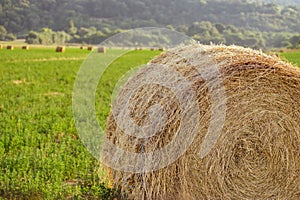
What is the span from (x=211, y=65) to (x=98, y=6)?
108m

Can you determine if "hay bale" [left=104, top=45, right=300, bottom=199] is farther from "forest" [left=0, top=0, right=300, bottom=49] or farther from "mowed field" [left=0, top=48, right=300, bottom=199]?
"forest" [left=0, top=0, right=300, bottom=49]

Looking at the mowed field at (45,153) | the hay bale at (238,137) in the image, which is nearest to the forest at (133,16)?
the mowed field at (45,153)

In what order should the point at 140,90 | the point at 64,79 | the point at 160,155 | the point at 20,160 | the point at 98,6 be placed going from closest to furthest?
the point at 160,155 < the point at 140,90 < the point at 20,160 < the point at 64,79 < the point at 98,6

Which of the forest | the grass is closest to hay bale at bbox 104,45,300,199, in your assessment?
the grass

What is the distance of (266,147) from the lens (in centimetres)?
476

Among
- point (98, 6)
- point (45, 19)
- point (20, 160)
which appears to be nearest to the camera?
point (20, 160)

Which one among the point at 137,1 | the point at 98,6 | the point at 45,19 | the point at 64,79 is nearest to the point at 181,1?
the point at 137,1

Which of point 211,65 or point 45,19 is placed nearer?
point 211,65

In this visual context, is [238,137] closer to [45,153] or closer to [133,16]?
[45,153]

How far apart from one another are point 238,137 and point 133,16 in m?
108

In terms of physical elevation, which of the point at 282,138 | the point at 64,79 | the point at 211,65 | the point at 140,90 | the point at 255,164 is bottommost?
the point at 64,79

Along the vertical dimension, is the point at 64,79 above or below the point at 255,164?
below

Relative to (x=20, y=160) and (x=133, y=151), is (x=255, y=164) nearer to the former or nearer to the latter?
(x=133, y=151)

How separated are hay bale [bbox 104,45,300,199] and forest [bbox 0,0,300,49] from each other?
84.5 metres
